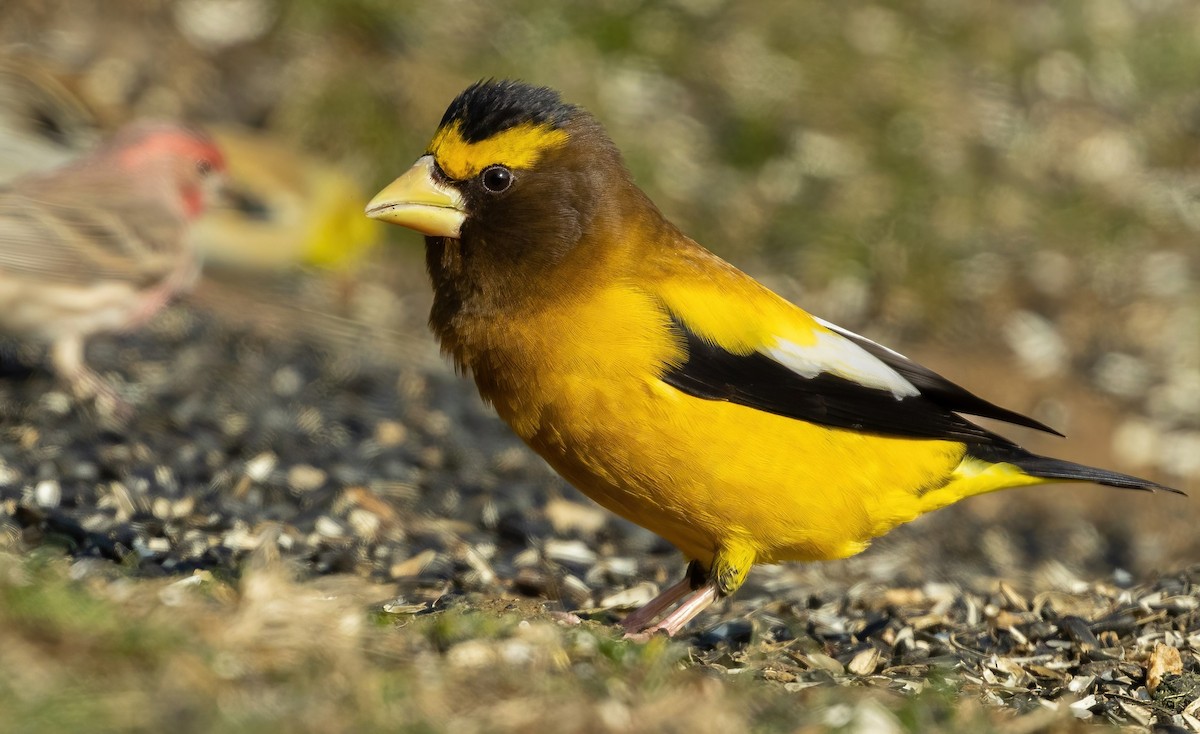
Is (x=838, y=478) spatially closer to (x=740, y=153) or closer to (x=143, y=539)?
(x=143, y=539)

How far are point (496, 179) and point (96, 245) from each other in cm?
346

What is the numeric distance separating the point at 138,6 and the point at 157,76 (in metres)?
0.61

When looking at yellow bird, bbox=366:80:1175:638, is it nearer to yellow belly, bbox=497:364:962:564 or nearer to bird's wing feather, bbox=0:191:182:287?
yellow belly, bbox=497:364:962:564

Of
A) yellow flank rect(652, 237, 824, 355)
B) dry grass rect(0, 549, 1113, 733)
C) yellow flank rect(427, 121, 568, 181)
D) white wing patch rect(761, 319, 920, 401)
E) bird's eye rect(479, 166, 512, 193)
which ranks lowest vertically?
dry grass rect(0, 549, 1113, 733)

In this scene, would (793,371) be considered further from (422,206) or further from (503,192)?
(422,206)

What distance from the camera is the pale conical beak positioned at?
14.6 ft

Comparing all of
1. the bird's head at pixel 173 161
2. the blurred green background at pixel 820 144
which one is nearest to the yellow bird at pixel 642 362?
the bird's head at pixel 173 161

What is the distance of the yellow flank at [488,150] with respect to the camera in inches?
179

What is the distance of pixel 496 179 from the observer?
14.9ft

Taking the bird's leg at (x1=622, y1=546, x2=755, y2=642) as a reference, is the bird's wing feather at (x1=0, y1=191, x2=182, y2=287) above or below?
above

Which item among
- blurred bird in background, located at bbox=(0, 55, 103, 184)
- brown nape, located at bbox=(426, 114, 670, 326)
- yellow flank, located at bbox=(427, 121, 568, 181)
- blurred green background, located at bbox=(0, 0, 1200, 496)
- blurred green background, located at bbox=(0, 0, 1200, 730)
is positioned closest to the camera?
brown nape, located at bbox=(426, 114, 670, 326)

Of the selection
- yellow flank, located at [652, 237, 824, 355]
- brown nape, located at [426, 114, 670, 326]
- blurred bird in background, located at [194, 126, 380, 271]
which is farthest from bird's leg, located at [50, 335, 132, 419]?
yellow flank, located at [652, 237, 824, 355]

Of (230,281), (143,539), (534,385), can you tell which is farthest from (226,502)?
(230,281)

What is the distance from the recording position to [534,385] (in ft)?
14.2
